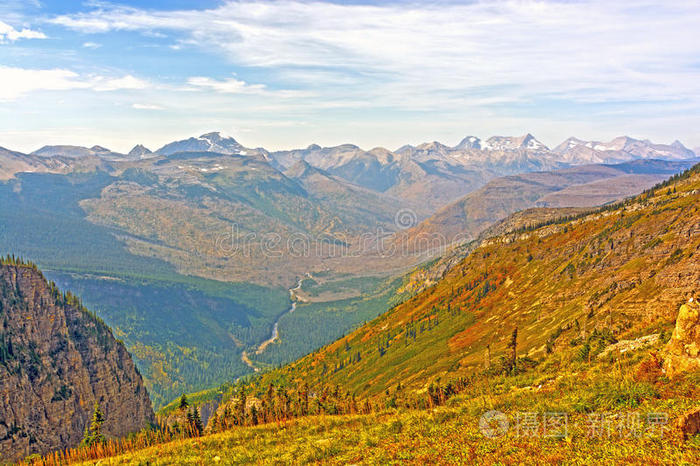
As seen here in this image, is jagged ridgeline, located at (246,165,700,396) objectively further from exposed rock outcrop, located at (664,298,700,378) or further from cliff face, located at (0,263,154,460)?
cliff face, located at (0,263,154,460)

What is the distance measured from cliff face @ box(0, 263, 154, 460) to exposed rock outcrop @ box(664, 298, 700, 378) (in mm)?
135515

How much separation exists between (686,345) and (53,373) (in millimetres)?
158770

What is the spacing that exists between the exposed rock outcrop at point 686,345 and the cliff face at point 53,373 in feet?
445

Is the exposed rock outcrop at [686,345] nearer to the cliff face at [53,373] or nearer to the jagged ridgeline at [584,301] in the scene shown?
the jagged ridgeline at [584,301]

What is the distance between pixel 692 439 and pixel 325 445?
78.2 ft

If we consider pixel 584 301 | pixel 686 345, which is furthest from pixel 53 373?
pixel 584 301

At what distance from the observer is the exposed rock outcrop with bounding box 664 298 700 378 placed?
27.6m

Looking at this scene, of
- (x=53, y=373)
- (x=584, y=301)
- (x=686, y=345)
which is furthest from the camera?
(x=584, y=301)

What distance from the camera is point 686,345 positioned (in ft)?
92.3

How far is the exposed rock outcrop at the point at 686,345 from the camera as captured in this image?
27.6 m

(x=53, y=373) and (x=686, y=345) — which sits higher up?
(x=686, y=345)

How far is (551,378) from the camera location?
40062 mm

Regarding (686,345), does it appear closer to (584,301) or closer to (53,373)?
(584,301)

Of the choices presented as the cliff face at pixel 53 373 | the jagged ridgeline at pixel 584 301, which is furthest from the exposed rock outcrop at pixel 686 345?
the cliff face at pixel 53 373
